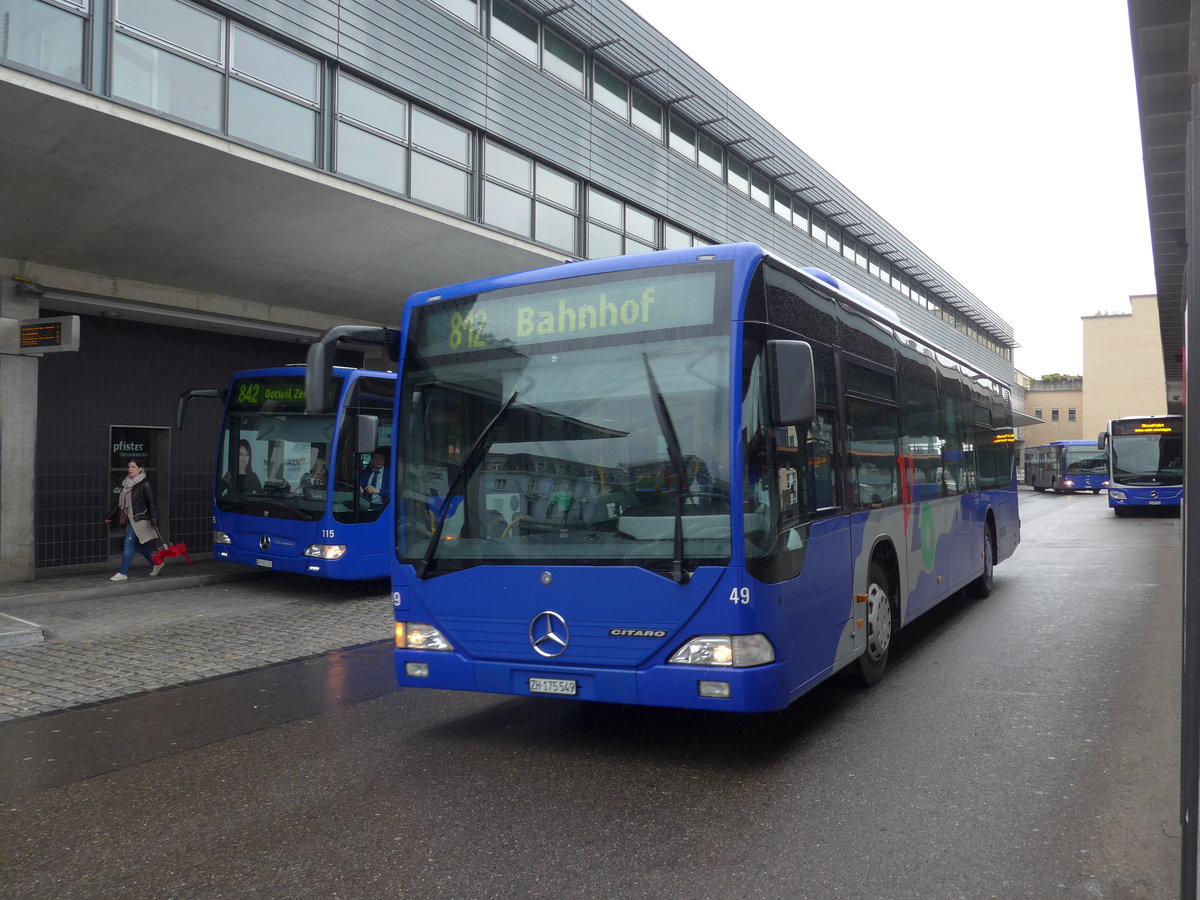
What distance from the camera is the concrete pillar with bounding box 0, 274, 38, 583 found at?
1298 centimetres

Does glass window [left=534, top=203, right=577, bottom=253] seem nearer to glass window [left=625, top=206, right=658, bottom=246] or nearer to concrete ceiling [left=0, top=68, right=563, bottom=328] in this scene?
concrete ceiling [left=0, top=68, right=563, bottom=328]

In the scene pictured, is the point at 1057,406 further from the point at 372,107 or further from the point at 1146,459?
the point at 372,107

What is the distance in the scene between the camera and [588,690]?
16.6 feet

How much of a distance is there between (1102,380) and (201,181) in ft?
305

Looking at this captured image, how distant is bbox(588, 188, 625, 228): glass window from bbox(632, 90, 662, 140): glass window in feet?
7.88

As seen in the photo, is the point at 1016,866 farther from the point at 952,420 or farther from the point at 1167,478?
the point at 1167,478

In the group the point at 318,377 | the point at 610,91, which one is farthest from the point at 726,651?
the point at 610,91

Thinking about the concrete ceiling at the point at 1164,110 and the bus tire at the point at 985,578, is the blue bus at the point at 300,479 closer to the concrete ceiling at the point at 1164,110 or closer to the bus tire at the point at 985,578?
the bus tire at the point at 985,578

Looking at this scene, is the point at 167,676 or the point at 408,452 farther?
the point at 167,676

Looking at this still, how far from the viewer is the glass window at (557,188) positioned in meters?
18.9

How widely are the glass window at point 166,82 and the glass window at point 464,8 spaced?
5.15 m

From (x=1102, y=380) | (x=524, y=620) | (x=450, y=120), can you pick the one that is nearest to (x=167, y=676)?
(x=524, y=620)

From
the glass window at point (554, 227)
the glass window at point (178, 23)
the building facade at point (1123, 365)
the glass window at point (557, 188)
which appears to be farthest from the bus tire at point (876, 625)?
the building facade at point (1123, 365)

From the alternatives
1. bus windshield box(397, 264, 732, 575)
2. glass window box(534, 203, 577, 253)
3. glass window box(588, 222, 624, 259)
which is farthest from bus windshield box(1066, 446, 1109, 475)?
bus windshield box(397, 264, 732, 575)
